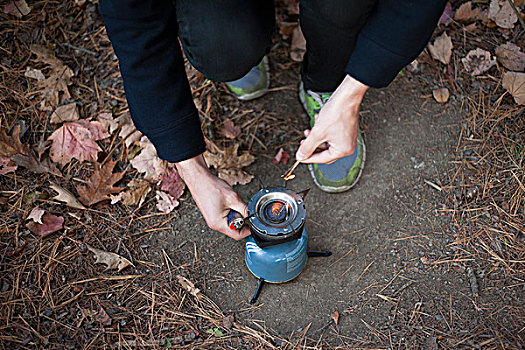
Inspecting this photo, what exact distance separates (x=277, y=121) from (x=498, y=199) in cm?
126

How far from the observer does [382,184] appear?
92.0 inches

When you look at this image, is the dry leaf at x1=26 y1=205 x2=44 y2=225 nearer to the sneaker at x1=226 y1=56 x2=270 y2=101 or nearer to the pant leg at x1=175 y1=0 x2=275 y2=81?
the pant leg at x1=175 y1=0 x2=275 y2=81

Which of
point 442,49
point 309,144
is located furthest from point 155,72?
point 442,49

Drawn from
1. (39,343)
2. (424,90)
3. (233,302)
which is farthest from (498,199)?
(39,343)

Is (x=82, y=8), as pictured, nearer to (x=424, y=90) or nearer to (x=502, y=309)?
(x=424, y=90)

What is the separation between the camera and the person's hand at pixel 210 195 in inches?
68.3

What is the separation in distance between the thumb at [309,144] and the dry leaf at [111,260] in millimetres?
1019

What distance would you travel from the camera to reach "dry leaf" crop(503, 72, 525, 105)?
239cm

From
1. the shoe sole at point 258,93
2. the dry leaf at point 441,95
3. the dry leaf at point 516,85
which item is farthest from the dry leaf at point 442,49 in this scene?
the shoe sole at point 258,93

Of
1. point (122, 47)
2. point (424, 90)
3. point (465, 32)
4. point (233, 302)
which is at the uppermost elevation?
point (122, 47)

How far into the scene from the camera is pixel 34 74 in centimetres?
258

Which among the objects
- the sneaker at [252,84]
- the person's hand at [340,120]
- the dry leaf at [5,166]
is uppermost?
the person's hand at [340,120]

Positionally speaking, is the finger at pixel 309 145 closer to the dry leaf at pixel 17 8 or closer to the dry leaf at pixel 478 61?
the dry leaf at pixel 478 61

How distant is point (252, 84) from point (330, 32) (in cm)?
80
